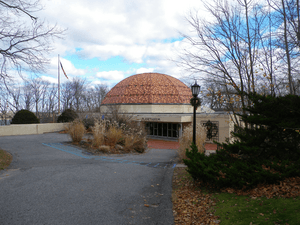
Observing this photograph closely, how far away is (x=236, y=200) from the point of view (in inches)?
204

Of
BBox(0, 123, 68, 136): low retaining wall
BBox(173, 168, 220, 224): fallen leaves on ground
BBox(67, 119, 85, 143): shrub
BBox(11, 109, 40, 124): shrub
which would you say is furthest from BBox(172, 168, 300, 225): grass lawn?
BBox(11, 109, 40, 124): shrub

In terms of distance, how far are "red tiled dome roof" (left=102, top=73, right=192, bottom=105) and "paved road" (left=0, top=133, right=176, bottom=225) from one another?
87.8 feet

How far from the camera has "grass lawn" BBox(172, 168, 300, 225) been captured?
416 cm

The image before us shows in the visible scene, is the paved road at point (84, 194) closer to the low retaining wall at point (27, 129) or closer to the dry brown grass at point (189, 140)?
the dry brown grass at point (189, 140)

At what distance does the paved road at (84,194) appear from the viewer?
15.8ft

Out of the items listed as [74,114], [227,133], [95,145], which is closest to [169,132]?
[227,133]

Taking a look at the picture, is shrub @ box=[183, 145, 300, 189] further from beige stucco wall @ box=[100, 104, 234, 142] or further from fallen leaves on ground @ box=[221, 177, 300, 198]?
beige stucco wall @ box=[100, 104, 234, 142]

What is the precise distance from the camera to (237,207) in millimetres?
4809

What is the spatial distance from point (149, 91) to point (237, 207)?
32.6m

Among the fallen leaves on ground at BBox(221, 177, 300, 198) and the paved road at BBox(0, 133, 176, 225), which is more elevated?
the fallen leaves on ground at BBox(221, 177, 300, 198)

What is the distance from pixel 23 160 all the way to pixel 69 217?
7.17 meters

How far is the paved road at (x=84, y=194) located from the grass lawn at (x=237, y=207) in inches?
16.8

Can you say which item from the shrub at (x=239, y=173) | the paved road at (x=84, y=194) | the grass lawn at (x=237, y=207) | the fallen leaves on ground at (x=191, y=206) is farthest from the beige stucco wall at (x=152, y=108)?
the grass lawn at (x=237, y=207)

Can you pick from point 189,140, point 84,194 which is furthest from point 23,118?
point 84,194
